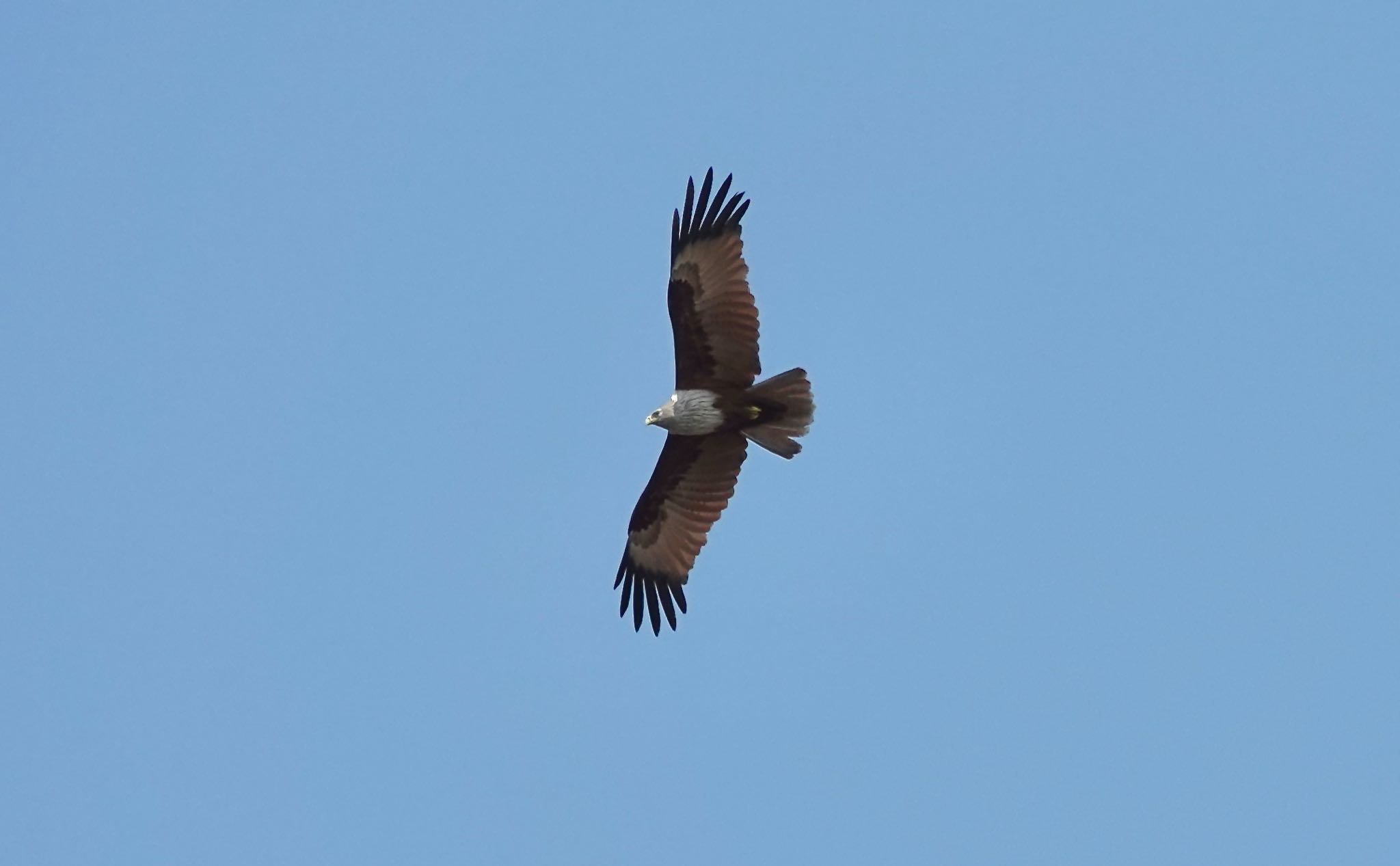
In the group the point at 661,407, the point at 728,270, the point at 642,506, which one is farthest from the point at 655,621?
the point at 728,270

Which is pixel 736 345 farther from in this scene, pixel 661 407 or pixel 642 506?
pixel 642 506

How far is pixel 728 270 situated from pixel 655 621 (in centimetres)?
352

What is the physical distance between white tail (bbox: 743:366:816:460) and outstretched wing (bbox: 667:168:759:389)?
0.21 meters

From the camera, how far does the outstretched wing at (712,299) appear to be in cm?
1725

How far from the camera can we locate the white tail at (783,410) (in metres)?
17.2

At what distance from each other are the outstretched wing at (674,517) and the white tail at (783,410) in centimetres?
45

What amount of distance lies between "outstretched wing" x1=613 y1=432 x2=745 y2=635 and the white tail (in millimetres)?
449

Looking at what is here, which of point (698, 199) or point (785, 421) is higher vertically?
point (698, 199)

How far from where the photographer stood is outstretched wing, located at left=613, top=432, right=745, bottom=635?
18.1m

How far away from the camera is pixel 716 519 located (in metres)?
18.3

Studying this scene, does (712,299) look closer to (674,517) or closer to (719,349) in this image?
(719,349)

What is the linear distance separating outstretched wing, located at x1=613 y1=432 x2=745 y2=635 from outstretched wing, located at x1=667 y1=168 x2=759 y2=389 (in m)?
0.75

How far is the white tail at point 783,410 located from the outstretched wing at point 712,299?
21cm

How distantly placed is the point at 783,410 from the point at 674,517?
1.78 m
